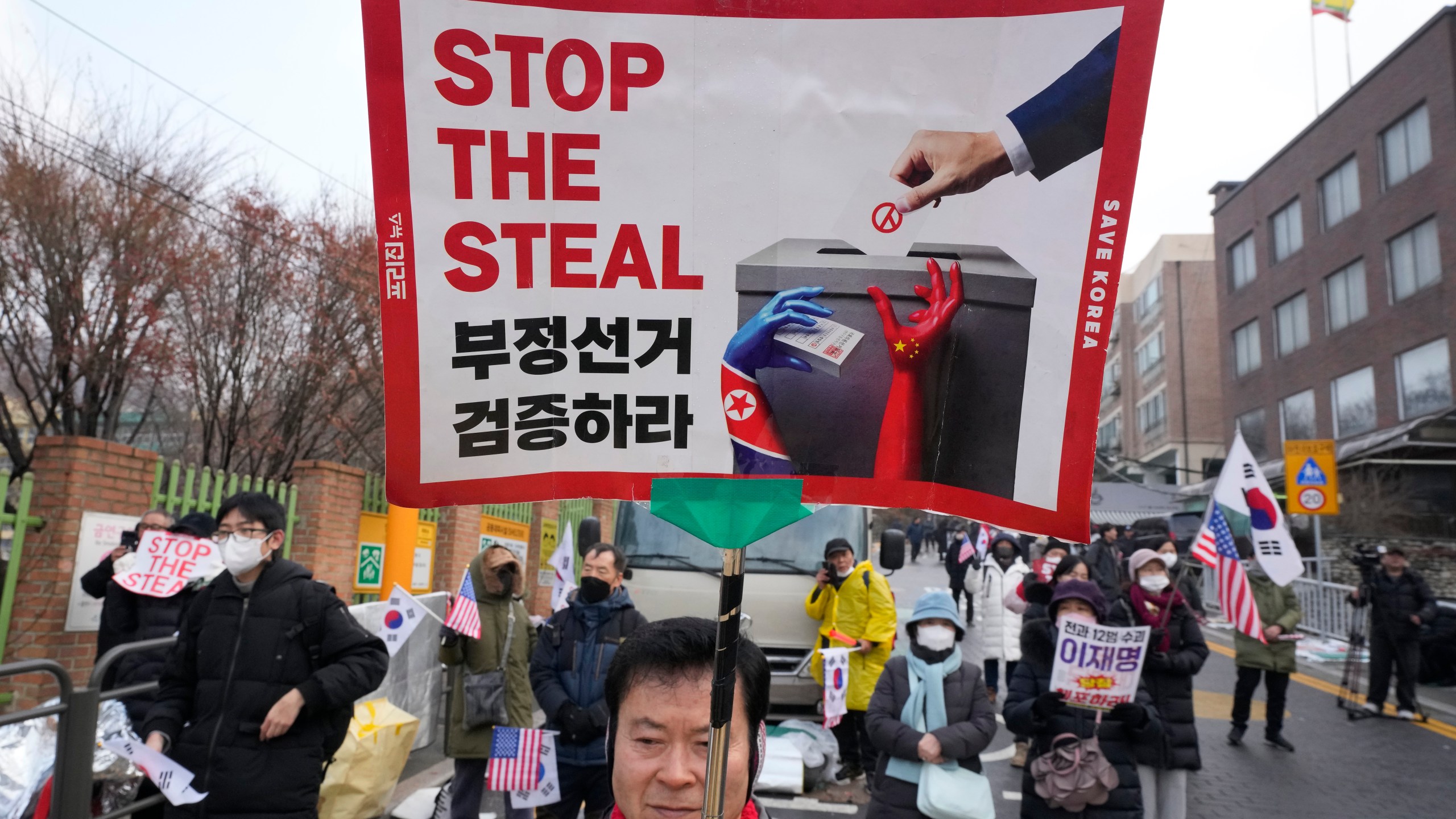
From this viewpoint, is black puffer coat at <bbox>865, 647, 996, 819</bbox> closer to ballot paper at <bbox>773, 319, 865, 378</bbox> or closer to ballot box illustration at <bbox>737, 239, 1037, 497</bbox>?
ballot box illustration at <bbox>737, 239, 1037, 497</bbox>

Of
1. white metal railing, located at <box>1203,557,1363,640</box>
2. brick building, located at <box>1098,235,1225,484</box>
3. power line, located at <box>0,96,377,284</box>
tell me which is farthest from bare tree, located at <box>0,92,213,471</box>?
brick building, located at <box>1098,235,1225,484</box>

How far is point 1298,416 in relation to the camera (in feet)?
104

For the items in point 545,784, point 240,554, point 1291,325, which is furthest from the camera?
point 1291,325

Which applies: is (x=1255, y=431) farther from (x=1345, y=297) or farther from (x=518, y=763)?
(x=518, y=763)

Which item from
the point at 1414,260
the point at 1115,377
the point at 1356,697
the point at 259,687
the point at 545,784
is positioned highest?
the point at 1115,377

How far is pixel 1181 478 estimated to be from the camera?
158 ft

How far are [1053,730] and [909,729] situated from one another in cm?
72

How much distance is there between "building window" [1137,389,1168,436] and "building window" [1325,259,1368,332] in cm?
2045

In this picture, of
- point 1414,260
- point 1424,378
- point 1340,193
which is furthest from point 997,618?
point 1340,193

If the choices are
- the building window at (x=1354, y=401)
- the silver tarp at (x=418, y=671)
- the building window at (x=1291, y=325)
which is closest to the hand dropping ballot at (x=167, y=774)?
the silver tarp at (x=418, y=671)

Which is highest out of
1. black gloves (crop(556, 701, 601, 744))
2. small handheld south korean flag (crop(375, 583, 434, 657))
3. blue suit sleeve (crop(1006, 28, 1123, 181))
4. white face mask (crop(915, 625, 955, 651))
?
blue suit sleeve (crop(1006, 28, 1123, 181))

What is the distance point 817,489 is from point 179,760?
3318 mm

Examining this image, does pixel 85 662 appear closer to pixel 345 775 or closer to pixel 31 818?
pixel 345 775

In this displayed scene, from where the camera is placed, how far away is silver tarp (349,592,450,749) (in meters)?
7.65
